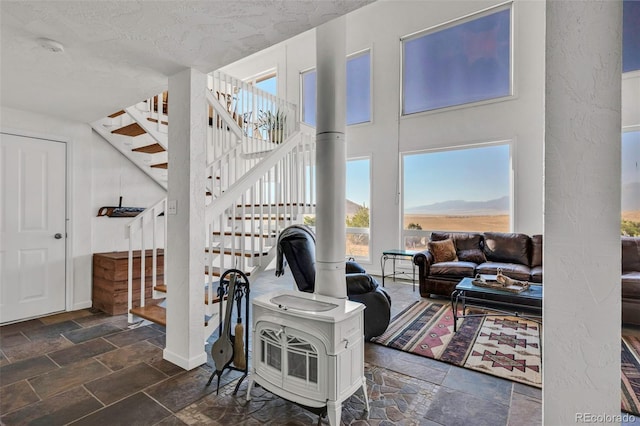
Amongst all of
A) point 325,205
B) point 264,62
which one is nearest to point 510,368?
point 325,205

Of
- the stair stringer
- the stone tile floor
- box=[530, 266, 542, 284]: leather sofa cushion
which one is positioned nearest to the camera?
the stone tile floor

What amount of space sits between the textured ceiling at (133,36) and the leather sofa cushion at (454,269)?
11.7 feet

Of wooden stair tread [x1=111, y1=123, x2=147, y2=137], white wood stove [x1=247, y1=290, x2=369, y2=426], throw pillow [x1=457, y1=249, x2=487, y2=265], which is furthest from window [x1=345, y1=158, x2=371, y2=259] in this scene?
white wood stove [x1=247, y1=290, x2=369, y2=426]

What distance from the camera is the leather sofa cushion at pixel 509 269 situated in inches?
153

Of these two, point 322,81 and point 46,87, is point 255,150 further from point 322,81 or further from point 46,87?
point 322,81

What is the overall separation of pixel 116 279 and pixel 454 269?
4.18m

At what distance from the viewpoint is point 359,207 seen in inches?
244

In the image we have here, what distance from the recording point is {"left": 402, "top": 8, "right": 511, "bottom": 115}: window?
4.90 metres

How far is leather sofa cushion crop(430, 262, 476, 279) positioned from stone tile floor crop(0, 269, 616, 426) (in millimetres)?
1893

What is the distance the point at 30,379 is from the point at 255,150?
3.58 meters

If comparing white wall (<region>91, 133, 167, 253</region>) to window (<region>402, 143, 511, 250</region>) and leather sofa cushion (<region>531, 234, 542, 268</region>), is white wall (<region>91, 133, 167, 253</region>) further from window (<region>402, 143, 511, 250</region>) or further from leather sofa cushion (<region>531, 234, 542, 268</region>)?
→ leather sofa cushion (<region>531, 234, 542, 268</region>)

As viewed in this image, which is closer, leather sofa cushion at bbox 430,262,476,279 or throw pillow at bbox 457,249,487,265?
leather sofa cushion at bbox 430,262,476,279

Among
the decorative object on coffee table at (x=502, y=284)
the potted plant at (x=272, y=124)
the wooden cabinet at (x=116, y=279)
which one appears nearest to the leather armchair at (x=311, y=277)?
the decorative object on coffee table at (x=502, y=284)

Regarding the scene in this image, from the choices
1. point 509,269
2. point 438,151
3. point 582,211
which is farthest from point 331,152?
point 438,151
